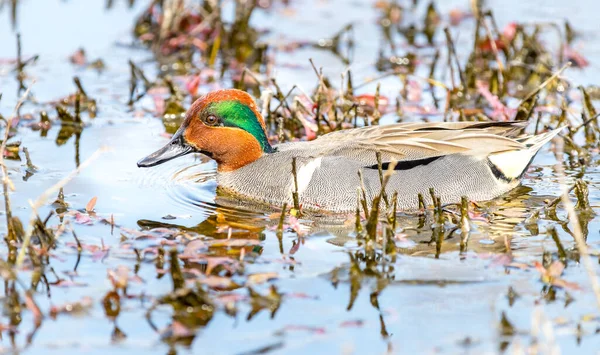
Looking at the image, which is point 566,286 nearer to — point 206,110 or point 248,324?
point 248,324

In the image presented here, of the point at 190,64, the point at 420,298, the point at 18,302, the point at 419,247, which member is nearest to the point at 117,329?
the point at 18,302

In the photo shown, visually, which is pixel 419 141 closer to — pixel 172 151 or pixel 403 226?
pixel 403 226

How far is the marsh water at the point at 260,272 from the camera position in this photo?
4.24 m

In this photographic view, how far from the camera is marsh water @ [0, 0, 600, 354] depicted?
424 centimetres

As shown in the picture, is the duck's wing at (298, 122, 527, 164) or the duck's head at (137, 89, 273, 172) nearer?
the duck's wing at (298, 122, 527, 164)

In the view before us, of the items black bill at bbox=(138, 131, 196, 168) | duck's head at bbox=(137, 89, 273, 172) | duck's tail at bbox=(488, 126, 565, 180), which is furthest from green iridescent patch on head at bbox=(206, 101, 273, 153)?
duck's tail at bbox=(488, 126, 565, 180)

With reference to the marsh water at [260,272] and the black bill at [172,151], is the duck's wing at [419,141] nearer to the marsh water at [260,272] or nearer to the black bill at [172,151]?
the marsh water at [260,272]

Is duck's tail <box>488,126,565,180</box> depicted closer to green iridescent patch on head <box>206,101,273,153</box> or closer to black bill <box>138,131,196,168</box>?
green iridescent patch on head <box>206,101,273,153</box>

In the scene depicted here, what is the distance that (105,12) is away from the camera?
1086cm

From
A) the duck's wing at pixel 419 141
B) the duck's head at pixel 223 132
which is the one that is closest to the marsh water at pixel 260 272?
the duck's head at pixel 223 132

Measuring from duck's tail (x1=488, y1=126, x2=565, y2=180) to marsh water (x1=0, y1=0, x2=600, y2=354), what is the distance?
16 cm

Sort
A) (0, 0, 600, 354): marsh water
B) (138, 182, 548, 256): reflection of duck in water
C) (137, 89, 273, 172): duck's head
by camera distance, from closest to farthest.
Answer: (0, 0, 600, 354): marsh water, (138, 182, 548, 256): reflection of duck in water, (137, 89, 273, 172): duck's head

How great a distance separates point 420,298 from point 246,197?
1989 millimetres

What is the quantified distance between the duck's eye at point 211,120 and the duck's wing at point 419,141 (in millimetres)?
607
